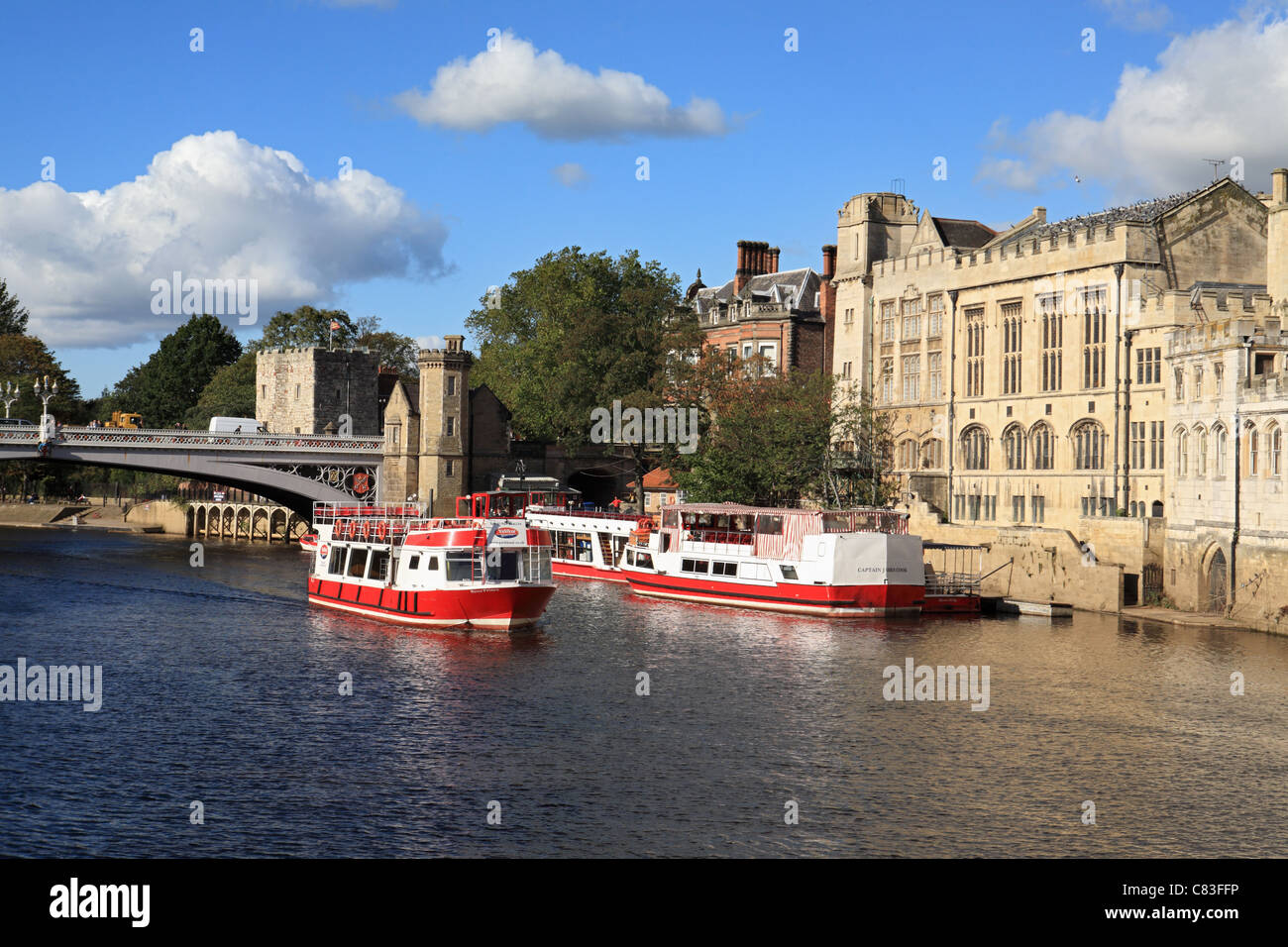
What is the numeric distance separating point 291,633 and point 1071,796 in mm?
36110

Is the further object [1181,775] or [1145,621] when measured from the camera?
[1145,621]

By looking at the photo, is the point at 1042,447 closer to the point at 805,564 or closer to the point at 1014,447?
the point at 1014,447

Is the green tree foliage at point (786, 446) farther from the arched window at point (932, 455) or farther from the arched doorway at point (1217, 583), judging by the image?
the arched doorway at point (1217, 583)

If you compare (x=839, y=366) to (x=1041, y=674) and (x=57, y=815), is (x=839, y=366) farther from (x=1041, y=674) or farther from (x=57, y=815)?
(x=57, y=815)

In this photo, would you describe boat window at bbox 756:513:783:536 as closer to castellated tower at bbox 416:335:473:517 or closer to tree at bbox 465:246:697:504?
tree at bbox 465:246:697:504

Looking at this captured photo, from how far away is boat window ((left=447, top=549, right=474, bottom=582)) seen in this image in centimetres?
5884

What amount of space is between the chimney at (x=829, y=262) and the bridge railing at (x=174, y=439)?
3885cm

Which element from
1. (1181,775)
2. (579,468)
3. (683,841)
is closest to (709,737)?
(683,841)

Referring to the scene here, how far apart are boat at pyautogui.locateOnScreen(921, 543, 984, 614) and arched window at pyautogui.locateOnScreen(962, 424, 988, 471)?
669 cm

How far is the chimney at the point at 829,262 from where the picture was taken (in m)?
108

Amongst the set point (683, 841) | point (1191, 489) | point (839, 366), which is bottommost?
point (683, 841)

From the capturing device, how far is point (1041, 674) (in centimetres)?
4772
